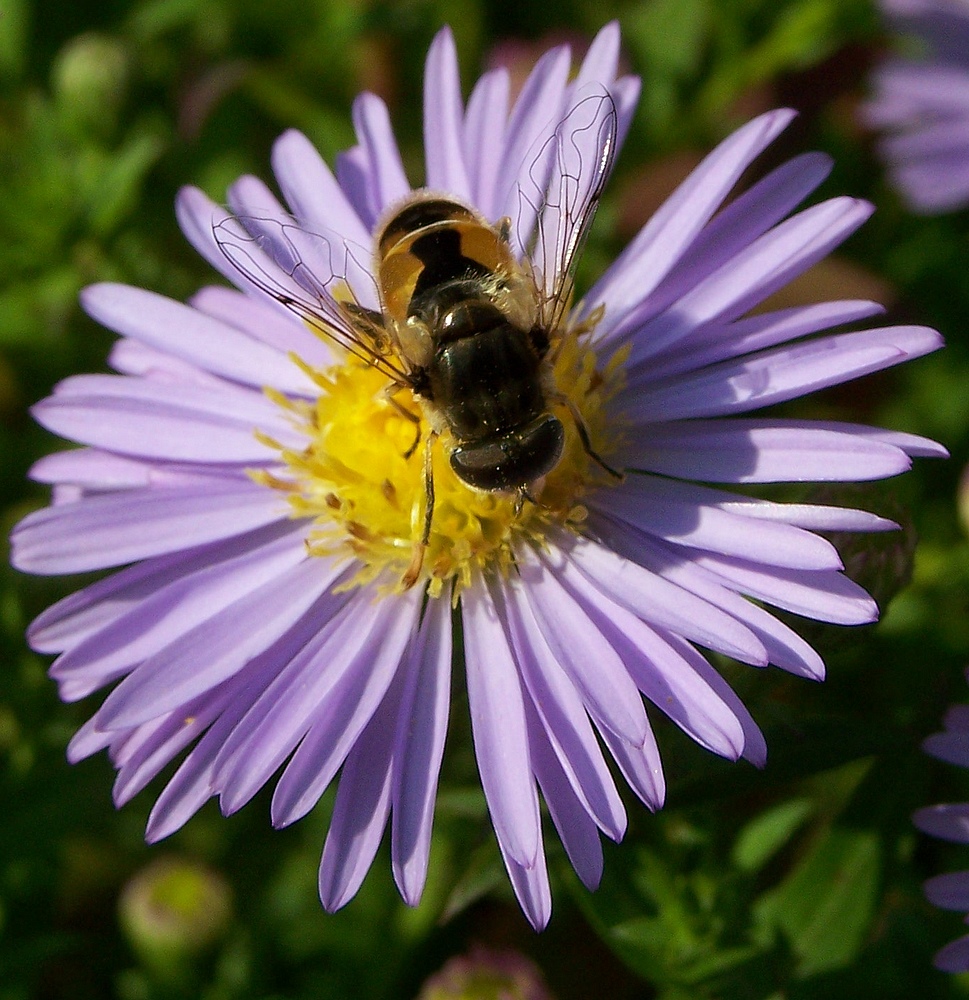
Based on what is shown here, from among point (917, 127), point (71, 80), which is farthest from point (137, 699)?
point (917, 127)

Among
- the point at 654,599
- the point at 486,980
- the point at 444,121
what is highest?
the point at 444,121

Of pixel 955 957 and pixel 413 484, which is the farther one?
pixel 413 484

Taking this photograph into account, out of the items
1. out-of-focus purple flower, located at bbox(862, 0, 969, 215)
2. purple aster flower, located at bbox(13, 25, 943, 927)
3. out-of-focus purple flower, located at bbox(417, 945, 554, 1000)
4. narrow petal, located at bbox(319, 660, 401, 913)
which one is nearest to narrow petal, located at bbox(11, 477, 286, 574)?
purple aster flower, located at bbox(13, 25, 943, 927)

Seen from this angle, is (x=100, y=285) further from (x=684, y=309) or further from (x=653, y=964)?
(x=653, y=964)

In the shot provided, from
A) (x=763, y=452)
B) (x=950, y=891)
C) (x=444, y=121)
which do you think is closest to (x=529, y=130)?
(x=444, y=121)

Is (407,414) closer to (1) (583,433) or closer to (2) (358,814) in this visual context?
(1) (583,433)

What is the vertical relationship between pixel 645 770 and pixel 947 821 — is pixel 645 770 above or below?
A: above

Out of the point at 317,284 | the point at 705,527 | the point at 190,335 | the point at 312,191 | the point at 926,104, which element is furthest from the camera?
the point at 926,104
